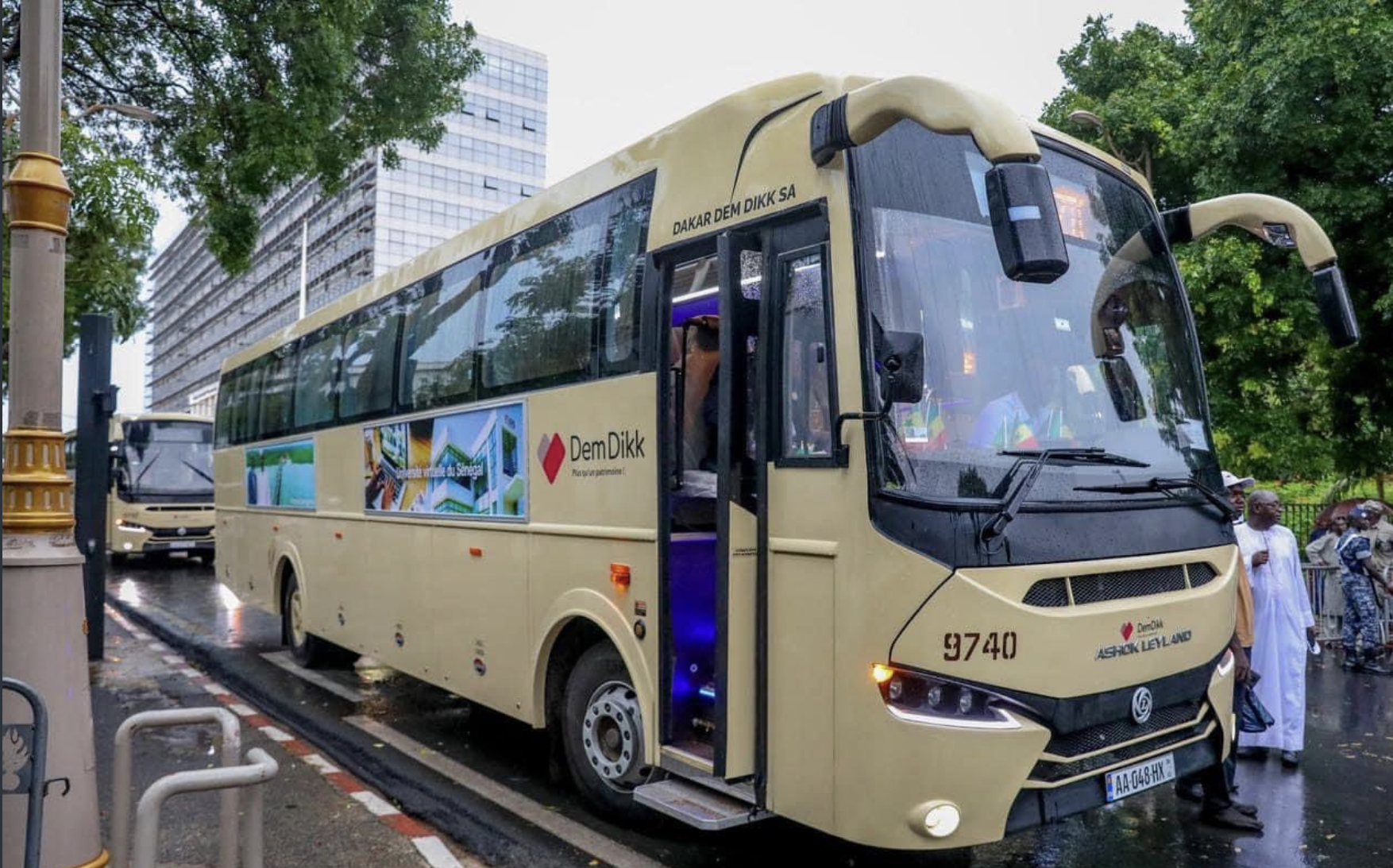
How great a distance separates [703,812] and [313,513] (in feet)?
22.0

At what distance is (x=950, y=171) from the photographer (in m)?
4.43

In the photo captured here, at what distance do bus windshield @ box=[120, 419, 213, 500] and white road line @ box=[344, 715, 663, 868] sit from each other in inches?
667

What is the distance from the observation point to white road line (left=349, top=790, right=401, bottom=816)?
5930 mm

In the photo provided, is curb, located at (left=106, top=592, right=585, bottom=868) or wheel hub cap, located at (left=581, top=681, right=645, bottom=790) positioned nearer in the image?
curb, located at (left=106, top=592, right=585, bottom=868)

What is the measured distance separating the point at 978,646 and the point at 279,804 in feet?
14.0

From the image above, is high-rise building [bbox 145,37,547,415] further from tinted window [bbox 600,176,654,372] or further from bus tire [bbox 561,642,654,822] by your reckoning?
bus tire [bbox 561,642,654,822]

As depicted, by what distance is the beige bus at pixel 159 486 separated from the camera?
22.3m

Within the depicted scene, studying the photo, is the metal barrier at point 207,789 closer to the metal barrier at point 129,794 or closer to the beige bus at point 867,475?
the metal barrier at point 129,794

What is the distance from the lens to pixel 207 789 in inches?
147

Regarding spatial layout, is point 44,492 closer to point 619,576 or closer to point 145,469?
point 619,576

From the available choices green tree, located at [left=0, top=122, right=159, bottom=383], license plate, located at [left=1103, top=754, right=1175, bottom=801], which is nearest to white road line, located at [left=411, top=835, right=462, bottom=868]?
license plate, located at [left=1103, top=754, right=1175, bottom=801]

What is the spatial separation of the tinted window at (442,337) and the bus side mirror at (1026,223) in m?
4.33

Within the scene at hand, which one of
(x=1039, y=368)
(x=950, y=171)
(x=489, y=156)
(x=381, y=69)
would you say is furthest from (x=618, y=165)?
(x=489, y=156)

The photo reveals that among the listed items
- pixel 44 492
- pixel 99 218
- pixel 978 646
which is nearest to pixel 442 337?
pixel 44 492
